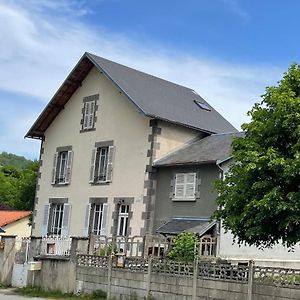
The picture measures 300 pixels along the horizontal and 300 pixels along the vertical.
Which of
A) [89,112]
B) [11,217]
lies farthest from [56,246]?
[11,217]

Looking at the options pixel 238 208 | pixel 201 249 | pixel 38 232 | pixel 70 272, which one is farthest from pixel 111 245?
pixel 38 232

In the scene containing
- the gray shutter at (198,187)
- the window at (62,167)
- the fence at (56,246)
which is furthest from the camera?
the window at (62,167)

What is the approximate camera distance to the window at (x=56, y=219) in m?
27.6

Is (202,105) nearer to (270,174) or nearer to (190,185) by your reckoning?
(190,185)

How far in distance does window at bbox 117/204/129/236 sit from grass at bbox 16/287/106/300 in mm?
6137

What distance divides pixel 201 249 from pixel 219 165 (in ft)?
10.7

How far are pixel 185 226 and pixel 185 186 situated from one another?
1.86m

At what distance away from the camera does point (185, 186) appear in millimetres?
23812

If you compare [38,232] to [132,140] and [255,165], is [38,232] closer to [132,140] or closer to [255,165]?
[132,140]

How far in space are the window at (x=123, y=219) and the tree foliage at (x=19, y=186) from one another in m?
18.3

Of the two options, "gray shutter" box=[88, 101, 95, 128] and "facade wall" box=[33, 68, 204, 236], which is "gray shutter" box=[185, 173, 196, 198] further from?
"gray shutter" box=[88, 101, 95, 128]

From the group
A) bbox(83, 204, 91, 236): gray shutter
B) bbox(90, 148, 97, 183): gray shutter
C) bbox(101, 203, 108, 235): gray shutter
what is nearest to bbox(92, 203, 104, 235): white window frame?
bbox(101, 203, 108, 235): gray shutter

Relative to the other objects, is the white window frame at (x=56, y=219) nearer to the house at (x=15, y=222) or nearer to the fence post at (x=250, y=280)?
the fence post at (x=250, y=280)

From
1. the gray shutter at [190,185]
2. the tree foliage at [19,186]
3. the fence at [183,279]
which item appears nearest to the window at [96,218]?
the gray shutter at [190,185]
